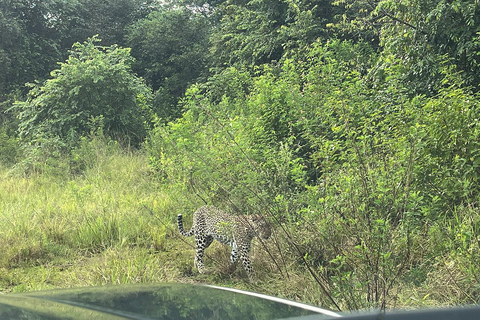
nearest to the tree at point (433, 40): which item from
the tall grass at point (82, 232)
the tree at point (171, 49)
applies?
the tall grass at point (82, 232)

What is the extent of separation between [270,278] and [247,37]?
1255 cm

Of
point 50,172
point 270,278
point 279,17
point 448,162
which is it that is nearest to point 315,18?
point 279,17

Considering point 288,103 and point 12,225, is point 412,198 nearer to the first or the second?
point 288,103

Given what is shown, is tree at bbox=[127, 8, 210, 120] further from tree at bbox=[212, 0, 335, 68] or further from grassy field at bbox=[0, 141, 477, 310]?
grassy field at bbox=[0, 141, 477, 310]

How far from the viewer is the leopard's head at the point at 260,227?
15.3 ft

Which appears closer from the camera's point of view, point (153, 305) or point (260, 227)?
point (153, 305)

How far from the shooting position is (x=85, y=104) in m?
14.2

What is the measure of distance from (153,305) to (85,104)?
44.1 ft

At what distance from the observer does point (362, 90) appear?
7.48m

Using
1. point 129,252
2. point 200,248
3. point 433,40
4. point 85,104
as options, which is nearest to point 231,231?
point 200,248

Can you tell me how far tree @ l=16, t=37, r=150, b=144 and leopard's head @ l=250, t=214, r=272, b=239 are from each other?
32.7ft

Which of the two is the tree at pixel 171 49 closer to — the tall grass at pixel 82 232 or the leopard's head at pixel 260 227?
the tall grass at pixel 82 232

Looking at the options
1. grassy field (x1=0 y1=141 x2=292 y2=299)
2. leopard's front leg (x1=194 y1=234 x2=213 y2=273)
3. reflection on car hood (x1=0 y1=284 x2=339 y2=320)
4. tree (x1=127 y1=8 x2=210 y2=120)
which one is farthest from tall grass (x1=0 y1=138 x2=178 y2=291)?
tree (x1=127 y1=8 x2=210 y2=120)

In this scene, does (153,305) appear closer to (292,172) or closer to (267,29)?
(292,172)
